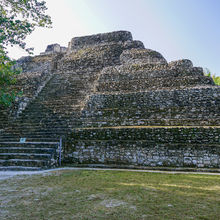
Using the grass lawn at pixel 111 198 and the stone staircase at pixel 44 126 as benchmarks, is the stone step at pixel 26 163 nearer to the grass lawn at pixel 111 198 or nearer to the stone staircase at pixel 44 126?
the stone staircase at pixel 44 126

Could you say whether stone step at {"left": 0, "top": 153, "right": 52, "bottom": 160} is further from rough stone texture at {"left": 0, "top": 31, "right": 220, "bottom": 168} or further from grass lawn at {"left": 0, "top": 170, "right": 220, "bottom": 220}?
grass lawn at {"left": 0, "top": 170, "right": 220, "bottom": 220}

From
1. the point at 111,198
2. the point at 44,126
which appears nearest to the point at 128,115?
the point at 44,126

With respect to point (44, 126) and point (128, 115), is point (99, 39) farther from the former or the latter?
point (128, 115)

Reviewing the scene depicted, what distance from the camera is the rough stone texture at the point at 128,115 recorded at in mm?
7457

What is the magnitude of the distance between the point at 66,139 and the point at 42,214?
5.65 meters

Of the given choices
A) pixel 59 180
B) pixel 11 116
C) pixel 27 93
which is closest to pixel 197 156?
pixel 59 180

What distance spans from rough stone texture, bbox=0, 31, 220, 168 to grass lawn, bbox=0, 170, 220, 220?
79.2 inches

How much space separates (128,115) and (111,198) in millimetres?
5697

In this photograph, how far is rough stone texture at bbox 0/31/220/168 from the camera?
7457 millimetres

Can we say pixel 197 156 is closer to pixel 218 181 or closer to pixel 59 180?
pixel 218 181

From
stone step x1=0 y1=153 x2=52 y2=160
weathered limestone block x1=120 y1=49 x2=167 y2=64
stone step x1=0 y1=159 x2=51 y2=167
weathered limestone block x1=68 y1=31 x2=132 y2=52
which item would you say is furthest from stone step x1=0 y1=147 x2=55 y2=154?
weathered limestone block x1=68 y1=31 x2=132 y2=52

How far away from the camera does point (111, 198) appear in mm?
3924

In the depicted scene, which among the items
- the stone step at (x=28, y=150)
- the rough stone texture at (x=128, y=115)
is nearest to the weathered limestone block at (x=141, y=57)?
the rough stone texture at (x=128, y=115)

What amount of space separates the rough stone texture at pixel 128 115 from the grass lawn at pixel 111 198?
201 cm
